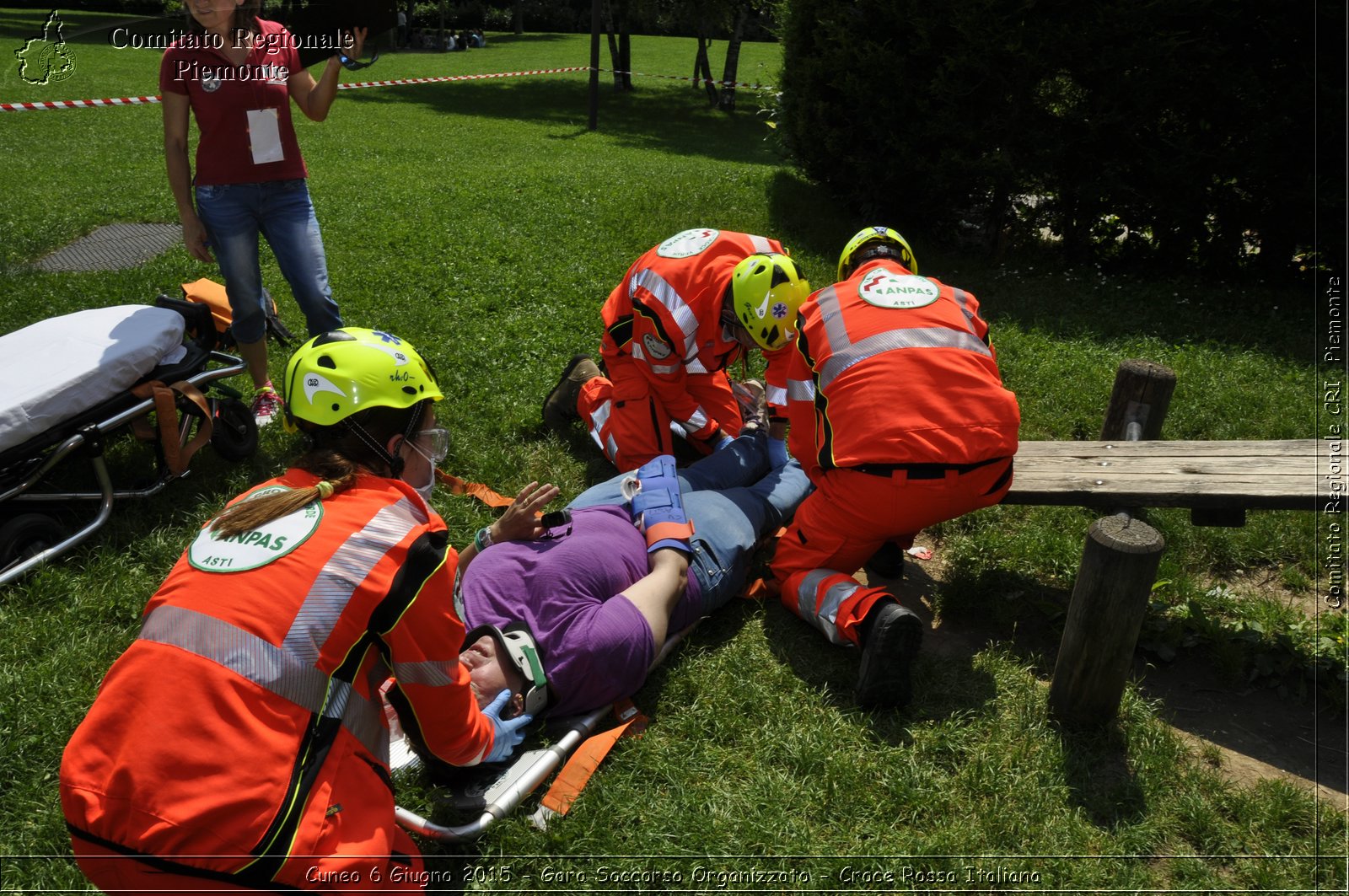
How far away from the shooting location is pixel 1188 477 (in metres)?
3.78

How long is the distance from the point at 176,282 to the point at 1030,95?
24.2 feet

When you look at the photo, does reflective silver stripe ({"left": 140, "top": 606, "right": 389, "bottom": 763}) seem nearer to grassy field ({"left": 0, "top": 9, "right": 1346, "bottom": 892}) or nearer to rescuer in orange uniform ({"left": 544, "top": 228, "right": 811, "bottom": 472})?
grassy field ({"left": 0, "top": 9, "right": 1346, "bottom": 892})

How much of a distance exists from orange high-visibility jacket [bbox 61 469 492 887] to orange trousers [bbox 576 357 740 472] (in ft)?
8.14

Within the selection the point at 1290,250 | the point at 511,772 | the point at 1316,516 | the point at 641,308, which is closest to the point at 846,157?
the point at 1290,250

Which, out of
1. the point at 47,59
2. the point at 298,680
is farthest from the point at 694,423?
the point at 47,59

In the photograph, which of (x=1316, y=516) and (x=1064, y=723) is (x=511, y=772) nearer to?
(x=1064, y=723)

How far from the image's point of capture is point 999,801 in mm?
3121

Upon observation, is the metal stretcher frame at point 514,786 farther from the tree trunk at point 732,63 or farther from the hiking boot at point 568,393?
the tree trunk at point 732,63

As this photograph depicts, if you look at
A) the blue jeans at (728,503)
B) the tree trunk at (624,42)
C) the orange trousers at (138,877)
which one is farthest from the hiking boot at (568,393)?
the tree trunk at (624,42)

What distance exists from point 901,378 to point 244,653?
2.55m

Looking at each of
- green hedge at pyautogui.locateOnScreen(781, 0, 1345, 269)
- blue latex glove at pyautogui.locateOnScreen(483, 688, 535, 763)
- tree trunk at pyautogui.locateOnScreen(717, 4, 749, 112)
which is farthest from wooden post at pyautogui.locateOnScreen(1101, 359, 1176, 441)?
tree trunk at pyautogui.locateOnScreen(717, 4, 749, 112)

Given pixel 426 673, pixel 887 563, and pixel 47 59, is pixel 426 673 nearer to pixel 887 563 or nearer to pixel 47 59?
pixel 887 563

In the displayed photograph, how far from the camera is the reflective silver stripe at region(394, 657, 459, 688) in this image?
239 cm

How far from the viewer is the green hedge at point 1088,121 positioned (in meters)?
7.53
